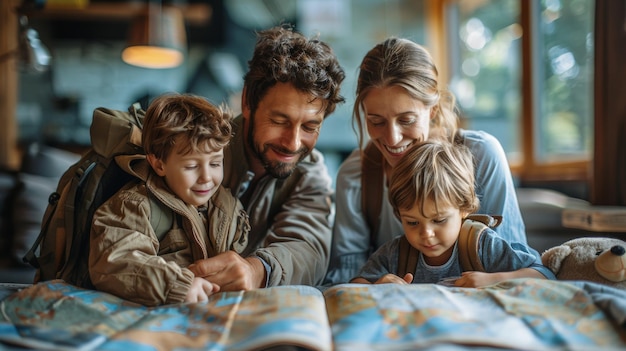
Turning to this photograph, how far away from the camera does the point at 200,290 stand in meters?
1.11

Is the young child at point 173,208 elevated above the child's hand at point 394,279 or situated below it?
above

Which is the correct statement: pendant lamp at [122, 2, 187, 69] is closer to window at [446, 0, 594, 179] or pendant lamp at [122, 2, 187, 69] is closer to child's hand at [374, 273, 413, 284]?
window at [446, 0, 594, 179]

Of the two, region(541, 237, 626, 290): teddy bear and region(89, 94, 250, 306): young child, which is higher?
region(89, 94, 250, 306): young child

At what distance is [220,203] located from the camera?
1.34 metres

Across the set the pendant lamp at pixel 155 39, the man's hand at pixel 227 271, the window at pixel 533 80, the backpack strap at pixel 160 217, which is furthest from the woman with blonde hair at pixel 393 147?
the pendant lamp at pixel 155 39

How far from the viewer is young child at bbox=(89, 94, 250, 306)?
42.9 inches

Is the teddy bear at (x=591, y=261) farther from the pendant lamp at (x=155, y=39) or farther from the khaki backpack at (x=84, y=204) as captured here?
the pendant lamp at (x=155, y=39)

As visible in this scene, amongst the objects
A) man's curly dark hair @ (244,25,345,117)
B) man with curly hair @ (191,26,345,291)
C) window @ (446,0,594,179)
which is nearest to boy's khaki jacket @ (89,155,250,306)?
man with curly hair @ (191,26,345,291)

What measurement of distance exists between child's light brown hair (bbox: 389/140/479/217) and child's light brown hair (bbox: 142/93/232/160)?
42 cm

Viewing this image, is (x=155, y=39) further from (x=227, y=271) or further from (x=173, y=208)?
(x=227, y=271)

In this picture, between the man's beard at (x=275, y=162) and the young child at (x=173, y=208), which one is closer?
the young child at (x=173, y=208)

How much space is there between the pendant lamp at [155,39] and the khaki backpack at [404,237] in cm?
252

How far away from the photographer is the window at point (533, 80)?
2869 mm

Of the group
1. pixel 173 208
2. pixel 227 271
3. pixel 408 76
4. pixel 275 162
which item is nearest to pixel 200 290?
pixel 227 271
